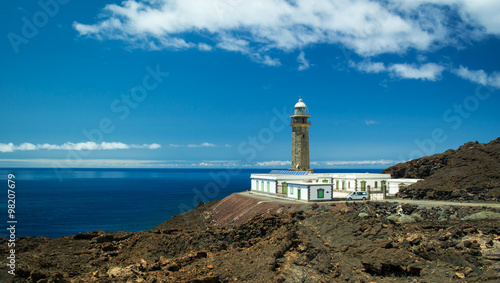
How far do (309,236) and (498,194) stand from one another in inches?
936

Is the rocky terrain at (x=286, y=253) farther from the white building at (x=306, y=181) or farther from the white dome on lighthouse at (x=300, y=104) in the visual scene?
the white dome on lighthouse at (x=300, y=104)

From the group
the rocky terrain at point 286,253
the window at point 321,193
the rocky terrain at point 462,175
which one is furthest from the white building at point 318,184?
the rocky terrain at point 286,253

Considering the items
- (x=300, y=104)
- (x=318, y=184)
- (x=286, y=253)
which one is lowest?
(x=286, y=253)

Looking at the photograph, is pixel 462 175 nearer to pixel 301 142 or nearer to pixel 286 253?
pixel 301 142

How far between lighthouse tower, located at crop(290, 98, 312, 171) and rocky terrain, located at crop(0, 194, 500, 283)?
30.1 m

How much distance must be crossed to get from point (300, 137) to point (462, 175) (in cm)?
2302

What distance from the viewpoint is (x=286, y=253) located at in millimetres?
18406

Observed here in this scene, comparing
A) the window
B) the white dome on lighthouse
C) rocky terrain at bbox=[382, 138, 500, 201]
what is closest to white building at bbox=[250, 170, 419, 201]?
the window

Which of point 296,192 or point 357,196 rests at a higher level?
point 296,192

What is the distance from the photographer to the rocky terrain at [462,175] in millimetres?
36312

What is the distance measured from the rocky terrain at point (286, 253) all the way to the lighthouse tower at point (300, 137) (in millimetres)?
30142

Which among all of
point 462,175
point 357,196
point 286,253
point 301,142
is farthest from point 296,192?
point 286,253

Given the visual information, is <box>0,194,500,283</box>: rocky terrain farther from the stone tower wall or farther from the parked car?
the stone tower wall

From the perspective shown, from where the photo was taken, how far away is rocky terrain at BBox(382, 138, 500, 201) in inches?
1430
